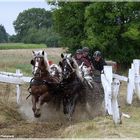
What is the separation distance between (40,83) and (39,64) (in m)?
0.48

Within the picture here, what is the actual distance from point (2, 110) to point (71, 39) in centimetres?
2168

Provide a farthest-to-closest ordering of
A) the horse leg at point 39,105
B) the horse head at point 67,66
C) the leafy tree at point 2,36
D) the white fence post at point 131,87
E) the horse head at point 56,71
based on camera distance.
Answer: the leafy tree at point 2,36 → the white fence post at point 131,87 → the horse head at point 56,71 → the horse head at point 67,66 → the horse leg at point 39,105

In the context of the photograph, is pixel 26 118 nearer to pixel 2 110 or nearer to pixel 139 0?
pixel 2 110

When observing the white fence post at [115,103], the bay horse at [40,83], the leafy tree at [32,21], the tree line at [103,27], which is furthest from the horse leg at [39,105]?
the leafy tree at [32,21]

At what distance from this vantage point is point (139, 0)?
30.2m

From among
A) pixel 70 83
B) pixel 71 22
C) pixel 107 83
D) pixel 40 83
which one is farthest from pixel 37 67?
pixel 71 22

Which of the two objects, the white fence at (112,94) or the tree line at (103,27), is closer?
the white fence at (112,94)

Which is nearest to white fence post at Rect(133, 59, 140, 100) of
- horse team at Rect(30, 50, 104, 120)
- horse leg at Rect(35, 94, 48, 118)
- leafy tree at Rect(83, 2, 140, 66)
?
horse team at Rect(30, 50, 104, 120)

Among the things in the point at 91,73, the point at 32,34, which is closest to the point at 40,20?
the point at 32,34

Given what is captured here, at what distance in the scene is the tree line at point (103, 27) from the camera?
30.5 meters

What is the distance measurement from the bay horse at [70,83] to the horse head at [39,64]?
0.49m

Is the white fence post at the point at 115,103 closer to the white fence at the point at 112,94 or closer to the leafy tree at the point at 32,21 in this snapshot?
the white fence at the point at 112,94

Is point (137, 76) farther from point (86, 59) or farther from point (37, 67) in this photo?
point (37, 67)

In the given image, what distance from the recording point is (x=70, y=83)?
12.4m
